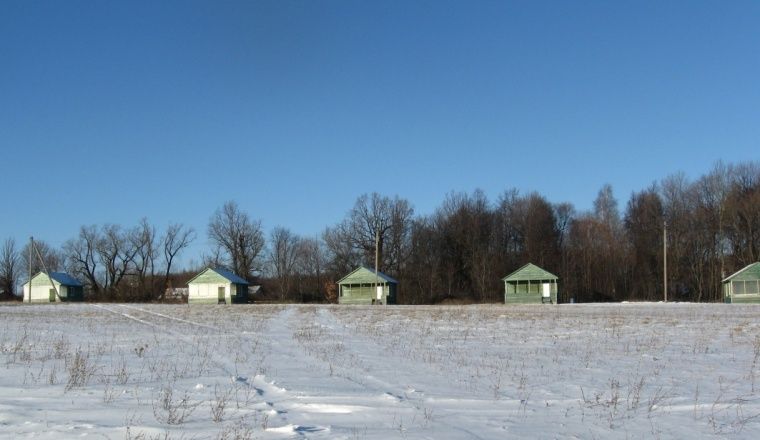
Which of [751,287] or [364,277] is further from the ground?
Result: [364,277]

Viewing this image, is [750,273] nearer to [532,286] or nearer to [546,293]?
[546,293]

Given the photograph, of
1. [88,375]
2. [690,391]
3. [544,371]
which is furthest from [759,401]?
[88,375]

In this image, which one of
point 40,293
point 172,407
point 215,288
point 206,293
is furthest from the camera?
point 40,293

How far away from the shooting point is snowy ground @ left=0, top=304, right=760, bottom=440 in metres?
7.42

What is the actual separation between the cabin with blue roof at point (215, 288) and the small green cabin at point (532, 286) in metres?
32.3

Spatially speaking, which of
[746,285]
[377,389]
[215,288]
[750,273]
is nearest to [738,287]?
[746,285]

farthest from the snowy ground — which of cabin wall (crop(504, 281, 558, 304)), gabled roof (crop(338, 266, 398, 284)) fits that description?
gabled roof (crop(338, 266, 398, 284))

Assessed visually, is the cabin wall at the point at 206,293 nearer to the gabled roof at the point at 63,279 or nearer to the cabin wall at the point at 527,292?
the gabled roof at the point at 63,279

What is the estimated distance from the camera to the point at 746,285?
2479 inches

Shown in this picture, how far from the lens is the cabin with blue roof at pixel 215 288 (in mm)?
77312

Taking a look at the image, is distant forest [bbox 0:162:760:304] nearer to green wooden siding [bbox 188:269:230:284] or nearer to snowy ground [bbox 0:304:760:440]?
green wooden siding [bbox 188:269:230:284]

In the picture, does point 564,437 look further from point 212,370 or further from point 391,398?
point 212,370

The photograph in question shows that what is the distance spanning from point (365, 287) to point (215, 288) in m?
18.5

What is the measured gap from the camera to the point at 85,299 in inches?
3666
